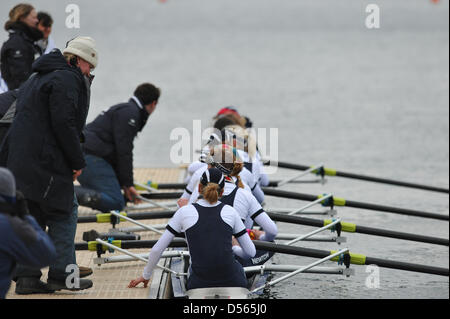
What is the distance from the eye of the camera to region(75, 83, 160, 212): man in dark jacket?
31.6 ft

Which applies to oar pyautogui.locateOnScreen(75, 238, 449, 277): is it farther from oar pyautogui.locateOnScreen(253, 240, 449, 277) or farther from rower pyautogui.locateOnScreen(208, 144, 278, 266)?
rower pyautogui.locateOnScreen(208, 144, 278, 266)

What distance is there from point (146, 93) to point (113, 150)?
2.65 feet

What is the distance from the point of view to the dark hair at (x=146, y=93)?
9.58m

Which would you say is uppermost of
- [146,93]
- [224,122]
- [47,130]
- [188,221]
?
[146,93]

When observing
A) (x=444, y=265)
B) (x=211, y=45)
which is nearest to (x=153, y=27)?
(x=211, y=45)

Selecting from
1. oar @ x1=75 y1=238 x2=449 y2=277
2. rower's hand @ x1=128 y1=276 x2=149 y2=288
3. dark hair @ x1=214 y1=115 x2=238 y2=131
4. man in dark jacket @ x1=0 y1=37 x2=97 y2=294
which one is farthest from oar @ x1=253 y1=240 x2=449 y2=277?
dark hair @ x1=214 y1=115 x2=238 y2=131

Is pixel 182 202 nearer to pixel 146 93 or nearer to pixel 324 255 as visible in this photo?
pixel 324 255

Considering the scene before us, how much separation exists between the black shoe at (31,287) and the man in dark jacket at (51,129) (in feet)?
1.59

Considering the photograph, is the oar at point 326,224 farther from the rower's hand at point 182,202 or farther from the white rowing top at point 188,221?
the white rowing top at point 188,221

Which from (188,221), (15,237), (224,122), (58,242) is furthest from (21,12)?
(15,237)

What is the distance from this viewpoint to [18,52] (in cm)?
997
